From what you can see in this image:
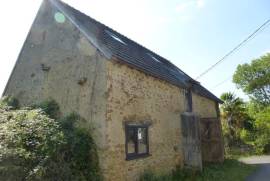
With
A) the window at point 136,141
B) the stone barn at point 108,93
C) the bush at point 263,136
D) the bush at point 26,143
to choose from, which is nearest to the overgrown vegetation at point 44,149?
the bush at point 26,143

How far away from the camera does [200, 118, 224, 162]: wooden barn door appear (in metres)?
17.6

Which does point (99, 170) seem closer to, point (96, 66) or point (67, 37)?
point (96, 66)

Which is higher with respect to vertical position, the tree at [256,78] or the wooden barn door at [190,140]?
the tree at [256,78]

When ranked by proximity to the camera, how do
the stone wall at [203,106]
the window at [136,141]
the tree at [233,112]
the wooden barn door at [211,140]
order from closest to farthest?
the window at [136,141], the stone wall at [203,106], the wooden barn door at [211,140], the tree at [233,112]

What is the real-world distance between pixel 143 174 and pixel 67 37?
635 cm

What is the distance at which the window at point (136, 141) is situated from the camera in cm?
1023

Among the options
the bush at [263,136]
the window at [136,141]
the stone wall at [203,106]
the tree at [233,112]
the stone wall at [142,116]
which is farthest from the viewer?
the tree at [233,112]

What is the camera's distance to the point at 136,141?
10664mm

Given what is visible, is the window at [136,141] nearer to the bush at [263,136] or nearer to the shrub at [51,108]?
the shrub at [51,108]

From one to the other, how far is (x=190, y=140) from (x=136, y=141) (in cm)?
440

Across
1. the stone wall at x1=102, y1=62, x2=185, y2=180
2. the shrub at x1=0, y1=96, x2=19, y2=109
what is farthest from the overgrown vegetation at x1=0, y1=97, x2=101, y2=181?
the shrub at x1=0, y1=96, x2=19, y2=109

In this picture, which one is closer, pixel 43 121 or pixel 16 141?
pixel 16 141

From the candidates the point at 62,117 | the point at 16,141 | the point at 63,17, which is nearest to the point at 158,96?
the point at 62,117

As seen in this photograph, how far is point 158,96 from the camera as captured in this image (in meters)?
12.6
